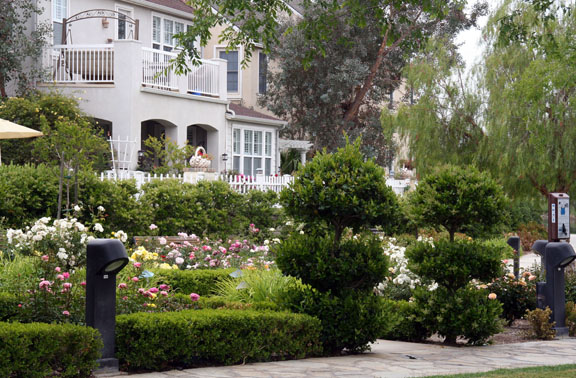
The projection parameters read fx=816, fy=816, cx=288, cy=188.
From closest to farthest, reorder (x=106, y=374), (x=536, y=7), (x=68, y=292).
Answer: (x=106, y=374) < (x=68, y=292) < (x=536, y=7)

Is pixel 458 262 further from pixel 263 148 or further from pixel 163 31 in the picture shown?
pixel 263 148

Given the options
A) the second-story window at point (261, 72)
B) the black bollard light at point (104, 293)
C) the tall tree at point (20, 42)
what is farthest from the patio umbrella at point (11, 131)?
the second-story window at point (261, 72)

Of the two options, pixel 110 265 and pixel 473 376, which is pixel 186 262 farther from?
pixel 473 376

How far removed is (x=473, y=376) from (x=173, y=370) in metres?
2.67

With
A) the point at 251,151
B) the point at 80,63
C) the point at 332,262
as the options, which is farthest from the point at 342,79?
the point at 332,262

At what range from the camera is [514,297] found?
11625 millimetres

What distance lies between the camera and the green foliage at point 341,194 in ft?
28.2

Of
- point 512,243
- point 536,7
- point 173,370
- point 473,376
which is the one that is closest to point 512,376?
point 473,376

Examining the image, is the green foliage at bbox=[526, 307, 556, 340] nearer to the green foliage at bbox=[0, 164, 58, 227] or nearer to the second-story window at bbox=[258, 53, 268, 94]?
the green foliage at bbox=[0, 164, 58, 227]

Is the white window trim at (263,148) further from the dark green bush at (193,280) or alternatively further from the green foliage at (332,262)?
the green foliage at (332,262)

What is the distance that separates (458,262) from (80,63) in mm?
15614

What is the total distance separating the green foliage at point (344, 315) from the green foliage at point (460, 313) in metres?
1.19

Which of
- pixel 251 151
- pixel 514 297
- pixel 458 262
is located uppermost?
pixel 251 151

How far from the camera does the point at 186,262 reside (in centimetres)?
1254
